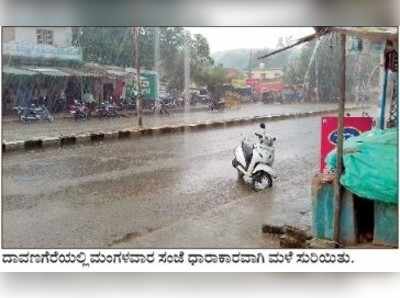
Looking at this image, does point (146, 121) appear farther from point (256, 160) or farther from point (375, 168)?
point (375, 168)

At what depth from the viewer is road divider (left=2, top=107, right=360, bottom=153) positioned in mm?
3783

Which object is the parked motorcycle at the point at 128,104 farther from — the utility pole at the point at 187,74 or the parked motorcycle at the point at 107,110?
the utility pole at the point at 187,74

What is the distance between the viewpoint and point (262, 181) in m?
3.88

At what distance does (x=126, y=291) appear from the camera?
12.2 feet

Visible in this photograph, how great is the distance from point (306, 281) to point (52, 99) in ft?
6.62

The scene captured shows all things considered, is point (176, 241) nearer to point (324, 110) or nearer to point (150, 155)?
point (150, 155)

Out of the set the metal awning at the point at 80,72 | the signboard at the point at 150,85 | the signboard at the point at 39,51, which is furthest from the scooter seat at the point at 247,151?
the signboard at the point at 39,51

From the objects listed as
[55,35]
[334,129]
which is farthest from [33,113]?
[334,129]

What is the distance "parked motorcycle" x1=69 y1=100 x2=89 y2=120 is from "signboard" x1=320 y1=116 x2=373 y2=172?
155 centimetres

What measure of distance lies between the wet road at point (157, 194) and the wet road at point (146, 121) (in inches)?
3.9

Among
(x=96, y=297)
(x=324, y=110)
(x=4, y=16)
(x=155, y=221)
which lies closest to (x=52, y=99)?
(x=4, y=16)

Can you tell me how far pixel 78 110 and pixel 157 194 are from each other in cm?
76

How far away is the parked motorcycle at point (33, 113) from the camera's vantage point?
3709mm

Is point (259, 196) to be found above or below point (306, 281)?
above
